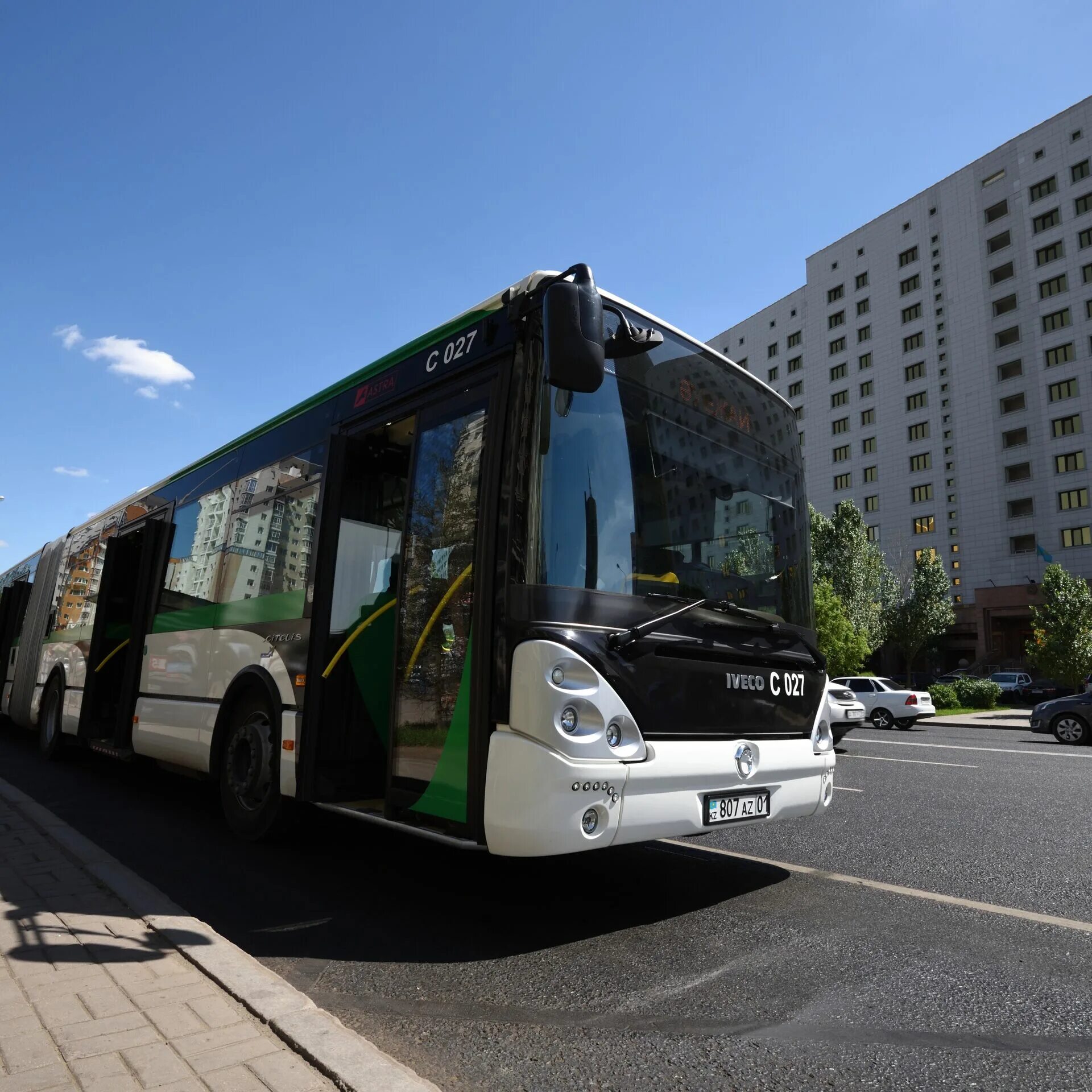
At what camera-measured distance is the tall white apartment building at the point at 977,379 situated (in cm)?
5441

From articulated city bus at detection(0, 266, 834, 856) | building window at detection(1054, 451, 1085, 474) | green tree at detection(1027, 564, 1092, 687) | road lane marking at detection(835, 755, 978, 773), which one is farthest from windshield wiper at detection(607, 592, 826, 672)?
building window at detection(1054, 451, 1085, 474)

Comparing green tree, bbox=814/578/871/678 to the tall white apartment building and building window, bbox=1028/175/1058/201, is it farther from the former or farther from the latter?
building window, bbox=1028/175/1058/201

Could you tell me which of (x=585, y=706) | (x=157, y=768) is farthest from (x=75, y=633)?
(x=585, y=706)

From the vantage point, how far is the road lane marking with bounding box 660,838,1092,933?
14.1 ft

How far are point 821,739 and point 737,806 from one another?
1.06 metres

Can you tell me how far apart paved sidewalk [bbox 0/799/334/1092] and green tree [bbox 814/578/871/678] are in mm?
37985

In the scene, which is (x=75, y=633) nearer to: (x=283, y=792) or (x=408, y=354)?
(x=283, y=792)

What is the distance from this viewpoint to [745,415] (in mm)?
5254

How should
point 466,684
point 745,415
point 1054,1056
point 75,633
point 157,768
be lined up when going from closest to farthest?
point 1054,1056
point 466,684
point 745,415
point 75,633
point 157,768

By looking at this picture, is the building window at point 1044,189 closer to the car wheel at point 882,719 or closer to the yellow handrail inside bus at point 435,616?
the car wheel at point 882,719

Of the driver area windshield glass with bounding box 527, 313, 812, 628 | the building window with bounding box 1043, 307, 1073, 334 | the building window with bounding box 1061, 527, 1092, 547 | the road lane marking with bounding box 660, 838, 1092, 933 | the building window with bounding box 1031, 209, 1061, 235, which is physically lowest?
the road lane marking with bounding box 660, 838, 1092, 933

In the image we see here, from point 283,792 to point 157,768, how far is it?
638 centimetres

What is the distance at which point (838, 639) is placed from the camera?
132 feet

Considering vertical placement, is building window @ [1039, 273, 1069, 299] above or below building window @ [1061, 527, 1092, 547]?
above
